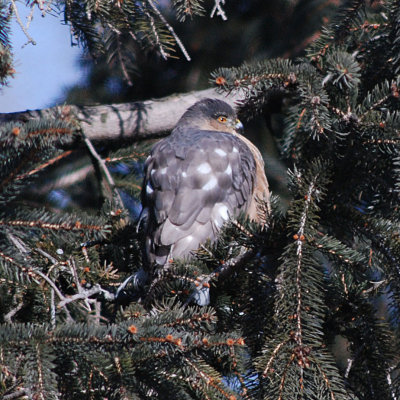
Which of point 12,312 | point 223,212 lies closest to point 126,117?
point 223,212

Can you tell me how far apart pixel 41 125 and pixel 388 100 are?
5.73 ft

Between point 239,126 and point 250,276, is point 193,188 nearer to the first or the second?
point 250,276

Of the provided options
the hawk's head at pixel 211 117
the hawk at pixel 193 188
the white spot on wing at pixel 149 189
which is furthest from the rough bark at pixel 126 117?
the white spot on wing at pixel 149 189

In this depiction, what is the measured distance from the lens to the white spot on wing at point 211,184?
343 centimetres

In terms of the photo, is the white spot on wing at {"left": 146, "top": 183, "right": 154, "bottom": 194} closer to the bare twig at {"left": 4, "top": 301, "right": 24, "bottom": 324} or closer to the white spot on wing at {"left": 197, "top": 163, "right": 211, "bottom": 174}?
the white spot on wing at {"left": 197, "top": 163, "right": 211, "bottom": 174}

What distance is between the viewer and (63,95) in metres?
4.77

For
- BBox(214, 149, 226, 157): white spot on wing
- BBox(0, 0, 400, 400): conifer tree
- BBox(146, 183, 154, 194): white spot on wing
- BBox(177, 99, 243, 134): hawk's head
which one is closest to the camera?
BBox(0, 0, 400, 400): conifer tree

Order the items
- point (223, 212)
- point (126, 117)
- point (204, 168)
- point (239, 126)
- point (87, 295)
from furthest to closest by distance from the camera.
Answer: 1. point (239, 126)
2. point (126, 117)
3. point (204, 168)
4. point (223, 212)
5. point (87, 295)

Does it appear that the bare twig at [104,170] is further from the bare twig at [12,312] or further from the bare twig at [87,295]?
the bare twig at [12,312]

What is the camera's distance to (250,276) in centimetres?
258

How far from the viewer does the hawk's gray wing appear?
322 cm

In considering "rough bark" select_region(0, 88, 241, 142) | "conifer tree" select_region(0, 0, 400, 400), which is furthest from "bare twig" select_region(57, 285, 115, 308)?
"rough bark" select_region(0, 88, 241, 142)

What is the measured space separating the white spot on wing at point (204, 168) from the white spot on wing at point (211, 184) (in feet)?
0.20

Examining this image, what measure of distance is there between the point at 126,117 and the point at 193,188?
40.7 inches
